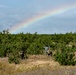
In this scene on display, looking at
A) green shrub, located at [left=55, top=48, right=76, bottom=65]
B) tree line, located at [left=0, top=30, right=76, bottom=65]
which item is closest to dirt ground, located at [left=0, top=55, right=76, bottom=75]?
green shrub, located at [left=55, top=48, right=76, bottom=65]

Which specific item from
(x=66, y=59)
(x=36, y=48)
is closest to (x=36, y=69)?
(x=66, y=59)

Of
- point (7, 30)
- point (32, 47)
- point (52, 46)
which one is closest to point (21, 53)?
point (32, 47)

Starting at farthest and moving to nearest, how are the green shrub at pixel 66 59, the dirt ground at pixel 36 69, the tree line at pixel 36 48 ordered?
the tree line at pixel 36 48, the green shrub at pixel 66 59, the dirt ground at pixel 36 69

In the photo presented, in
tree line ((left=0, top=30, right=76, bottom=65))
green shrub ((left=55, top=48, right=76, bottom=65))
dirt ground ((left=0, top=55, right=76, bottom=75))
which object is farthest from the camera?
tree line ((left=0, top=30, right=76, bottom=65))

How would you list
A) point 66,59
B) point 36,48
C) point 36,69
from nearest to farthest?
point 36,69 < point 66,59 < point 36,48

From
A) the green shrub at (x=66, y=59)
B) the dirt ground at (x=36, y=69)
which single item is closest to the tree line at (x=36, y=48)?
the green shrub at (x=66, y=59)

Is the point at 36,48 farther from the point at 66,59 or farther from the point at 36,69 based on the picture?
the point at 36,69

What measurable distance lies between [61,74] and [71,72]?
37 cm

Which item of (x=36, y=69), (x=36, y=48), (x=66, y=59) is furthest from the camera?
(x=36, y=48)

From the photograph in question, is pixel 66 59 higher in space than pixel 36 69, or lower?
lower

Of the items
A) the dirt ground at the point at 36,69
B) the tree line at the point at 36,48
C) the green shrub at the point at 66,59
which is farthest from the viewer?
the tree line at the point at 36,48

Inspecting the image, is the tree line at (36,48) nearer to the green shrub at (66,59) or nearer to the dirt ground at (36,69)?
the green shrub at (66,59)

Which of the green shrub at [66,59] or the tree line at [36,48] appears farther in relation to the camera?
the tree line at [36,48]

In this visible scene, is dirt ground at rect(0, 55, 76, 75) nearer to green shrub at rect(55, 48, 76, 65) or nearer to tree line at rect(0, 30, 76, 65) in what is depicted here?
green shrub at rect(55, 48, 76, 65)
